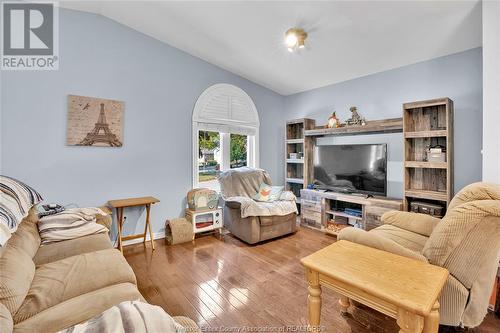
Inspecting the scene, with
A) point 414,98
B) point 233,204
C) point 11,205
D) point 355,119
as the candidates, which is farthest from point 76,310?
point 414,98

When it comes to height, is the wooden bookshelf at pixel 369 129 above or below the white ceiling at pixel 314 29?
below

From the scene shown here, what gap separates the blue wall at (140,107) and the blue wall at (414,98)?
0.04ft

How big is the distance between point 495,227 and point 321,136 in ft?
9.65

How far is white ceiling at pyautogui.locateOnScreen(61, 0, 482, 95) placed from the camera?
2.24 metres

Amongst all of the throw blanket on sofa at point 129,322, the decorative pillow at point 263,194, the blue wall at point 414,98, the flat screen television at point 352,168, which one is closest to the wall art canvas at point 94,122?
the decorative pillow at point 263,194

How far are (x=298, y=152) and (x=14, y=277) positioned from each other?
3993mm

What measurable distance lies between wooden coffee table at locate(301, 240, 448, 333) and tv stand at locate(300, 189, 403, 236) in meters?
1.67

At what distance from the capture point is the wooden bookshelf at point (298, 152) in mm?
4051

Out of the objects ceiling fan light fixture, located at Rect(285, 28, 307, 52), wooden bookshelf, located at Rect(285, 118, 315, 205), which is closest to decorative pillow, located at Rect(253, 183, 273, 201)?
wooden bookshelf, located at Rect(285, 118, 315, 205)

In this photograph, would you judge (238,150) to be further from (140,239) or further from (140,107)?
(140,239)

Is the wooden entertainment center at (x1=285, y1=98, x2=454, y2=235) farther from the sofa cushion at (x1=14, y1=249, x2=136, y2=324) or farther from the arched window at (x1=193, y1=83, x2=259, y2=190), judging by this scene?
the sofa cushion at (x1=14, y1=249, x2=136, y2=324)

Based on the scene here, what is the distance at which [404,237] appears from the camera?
6.67 feet

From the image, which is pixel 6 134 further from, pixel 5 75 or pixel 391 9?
pixel 391 9

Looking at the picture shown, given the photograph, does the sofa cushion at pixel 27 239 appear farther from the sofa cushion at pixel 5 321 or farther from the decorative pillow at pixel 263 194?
the decorative pillow at pixel 263 194
